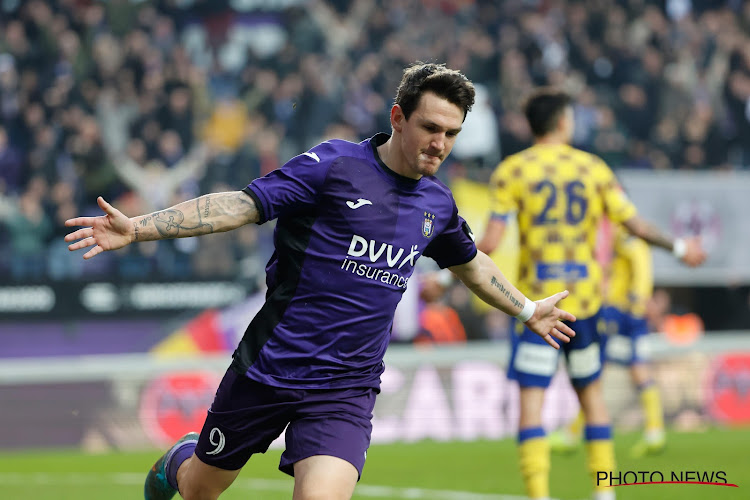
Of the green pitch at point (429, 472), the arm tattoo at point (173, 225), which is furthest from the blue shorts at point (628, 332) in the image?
the arm tattoo at point (173, 225)

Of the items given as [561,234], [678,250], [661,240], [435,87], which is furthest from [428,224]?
[678,250]

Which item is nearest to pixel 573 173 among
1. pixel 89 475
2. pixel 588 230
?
pixel 588 230

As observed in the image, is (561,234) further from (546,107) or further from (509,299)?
(509,299)

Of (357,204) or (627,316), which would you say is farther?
(627,316)

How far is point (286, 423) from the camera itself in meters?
5.07

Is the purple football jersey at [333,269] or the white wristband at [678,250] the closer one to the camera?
the purple football jersey at [333,269]

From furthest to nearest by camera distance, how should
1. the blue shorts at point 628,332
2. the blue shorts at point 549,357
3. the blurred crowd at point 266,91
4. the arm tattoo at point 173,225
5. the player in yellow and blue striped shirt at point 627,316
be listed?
1. the blurred crowd at point 266,91
2. the blue shorts at point 628,332
3. the player in yellow and blue striped shirt at point 627,316
4. the blue shorts at point 549,357
5. the arm tattoo at point 173,225

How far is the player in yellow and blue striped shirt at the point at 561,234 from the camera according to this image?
7074 millimetres

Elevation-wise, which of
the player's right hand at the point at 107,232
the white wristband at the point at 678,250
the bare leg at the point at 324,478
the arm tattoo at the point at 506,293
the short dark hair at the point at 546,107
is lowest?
the bare leg at the point at 324,478

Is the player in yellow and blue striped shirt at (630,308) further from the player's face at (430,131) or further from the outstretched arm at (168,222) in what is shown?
the outstretched arm at (168,222)

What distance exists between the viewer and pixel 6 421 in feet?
40.0

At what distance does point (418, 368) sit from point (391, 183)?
8087mm

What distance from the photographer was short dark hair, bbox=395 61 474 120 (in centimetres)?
486

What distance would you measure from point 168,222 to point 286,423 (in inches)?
45.4
